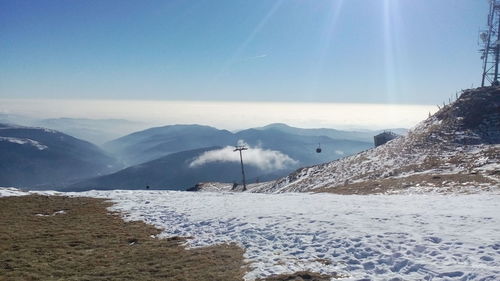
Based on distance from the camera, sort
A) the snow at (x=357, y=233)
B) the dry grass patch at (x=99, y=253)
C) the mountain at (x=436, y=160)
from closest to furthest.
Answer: the snow at (x=357, y=233) → the dry grass patch at (x=99, y=253) → the mountain at (x=436, y=160)

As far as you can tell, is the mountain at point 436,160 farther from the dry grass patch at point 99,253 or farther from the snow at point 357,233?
the dry grass patch at point 99,253

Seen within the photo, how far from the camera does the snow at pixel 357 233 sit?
40.1 ft

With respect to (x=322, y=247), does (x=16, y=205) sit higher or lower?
lower

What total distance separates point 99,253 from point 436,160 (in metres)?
42.0

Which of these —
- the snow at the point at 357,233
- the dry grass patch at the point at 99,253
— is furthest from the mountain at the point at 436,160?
the dry grass patch at the point at 99,253

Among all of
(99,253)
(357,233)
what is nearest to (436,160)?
(357,233)

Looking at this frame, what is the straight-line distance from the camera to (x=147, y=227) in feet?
68.7

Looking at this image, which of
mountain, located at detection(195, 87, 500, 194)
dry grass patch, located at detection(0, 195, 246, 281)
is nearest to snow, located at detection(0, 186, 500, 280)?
dry grass patch, located at detection(0, 195, 246, 281)

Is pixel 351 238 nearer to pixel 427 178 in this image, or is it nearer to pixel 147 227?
pixel 147 227

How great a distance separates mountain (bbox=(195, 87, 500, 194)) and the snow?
40.1 ft

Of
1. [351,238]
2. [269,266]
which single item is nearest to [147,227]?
[269,266]

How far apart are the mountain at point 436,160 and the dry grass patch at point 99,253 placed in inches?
953

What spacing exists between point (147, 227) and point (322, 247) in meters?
10.8

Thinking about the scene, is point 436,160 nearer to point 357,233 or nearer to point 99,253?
point 357,233
